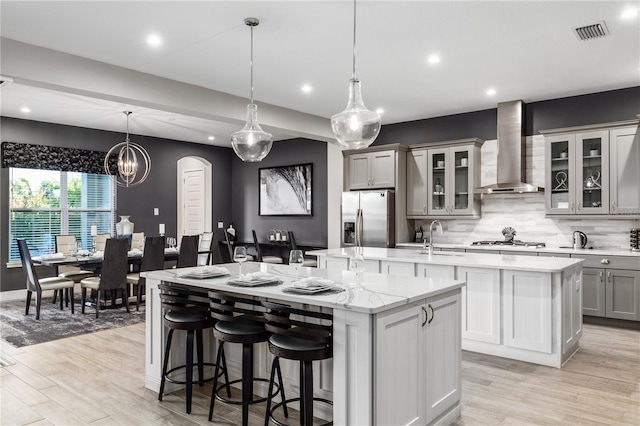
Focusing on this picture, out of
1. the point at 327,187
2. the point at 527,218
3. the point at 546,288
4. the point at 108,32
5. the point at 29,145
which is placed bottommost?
the point at 546,288

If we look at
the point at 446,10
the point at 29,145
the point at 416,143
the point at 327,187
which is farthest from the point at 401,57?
the point at 29,145

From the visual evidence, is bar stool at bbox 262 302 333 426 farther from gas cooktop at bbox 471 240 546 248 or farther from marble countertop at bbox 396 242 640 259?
gas cooktop at bbox 471 240 546 248

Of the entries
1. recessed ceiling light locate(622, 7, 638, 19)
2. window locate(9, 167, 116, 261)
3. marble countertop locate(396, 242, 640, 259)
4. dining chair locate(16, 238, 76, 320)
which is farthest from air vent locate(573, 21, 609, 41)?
window locate(9, 167, 116, 261)

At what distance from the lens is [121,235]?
723cm

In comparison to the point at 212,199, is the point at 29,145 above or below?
above

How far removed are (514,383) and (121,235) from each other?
20.0 ft

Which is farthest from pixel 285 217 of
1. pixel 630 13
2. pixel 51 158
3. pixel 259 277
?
pixel 630 13

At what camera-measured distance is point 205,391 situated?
3.33 m

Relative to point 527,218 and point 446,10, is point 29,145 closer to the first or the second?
point 446,10

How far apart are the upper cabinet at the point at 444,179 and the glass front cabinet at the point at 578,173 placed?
3.29 ft

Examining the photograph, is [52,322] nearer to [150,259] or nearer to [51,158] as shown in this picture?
[150,259]

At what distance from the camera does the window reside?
23.3 feet

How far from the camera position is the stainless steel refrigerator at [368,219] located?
6844 mm

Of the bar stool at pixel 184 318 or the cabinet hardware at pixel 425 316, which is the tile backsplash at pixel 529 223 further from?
the bar stool at pixel 184 318
